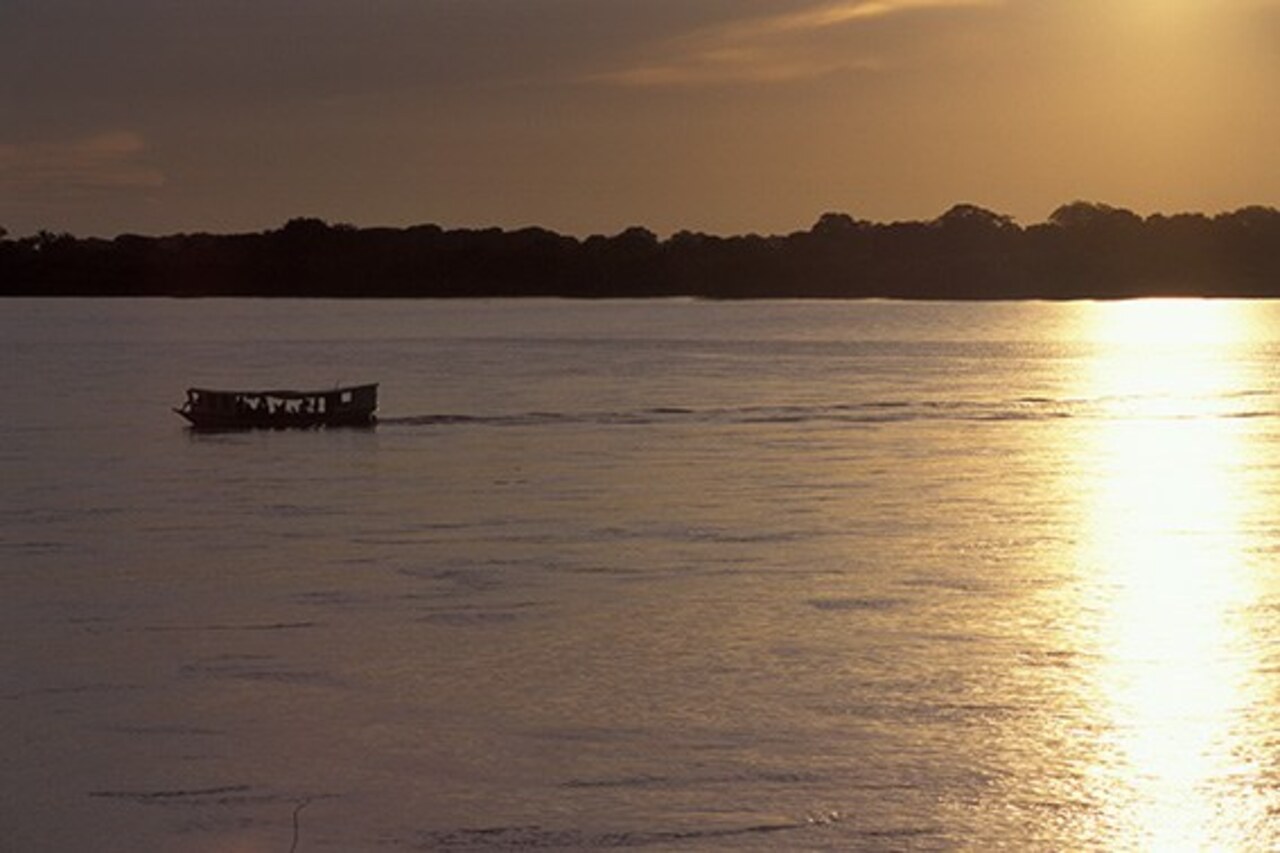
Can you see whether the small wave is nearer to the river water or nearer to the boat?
the boat

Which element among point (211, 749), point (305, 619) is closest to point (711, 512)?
point (305, 619)

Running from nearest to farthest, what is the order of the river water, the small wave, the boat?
the river water
the boat
the small wave

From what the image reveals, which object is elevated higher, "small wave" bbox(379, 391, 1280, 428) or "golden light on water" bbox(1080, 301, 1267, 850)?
"golden light on water" bbox(1080, 301, 1267, 850)

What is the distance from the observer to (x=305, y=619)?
31.5 meters

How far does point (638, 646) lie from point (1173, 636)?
7.72 metres

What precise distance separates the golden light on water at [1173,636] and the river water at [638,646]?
0.29 ft

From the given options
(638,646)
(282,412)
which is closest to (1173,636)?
(638,646)

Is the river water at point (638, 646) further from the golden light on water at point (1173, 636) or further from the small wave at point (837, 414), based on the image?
the small wave at point (837, 414)

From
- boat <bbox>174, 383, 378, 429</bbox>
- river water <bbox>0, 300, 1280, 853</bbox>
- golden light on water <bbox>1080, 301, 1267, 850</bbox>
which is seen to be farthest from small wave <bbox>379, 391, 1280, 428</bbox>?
golden light on water <bbox>1080, 301, 1267, 850</bbox>

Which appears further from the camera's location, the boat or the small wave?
the small wave

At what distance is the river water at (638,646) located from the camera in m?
21.3

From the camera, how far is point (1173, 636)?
101 ft

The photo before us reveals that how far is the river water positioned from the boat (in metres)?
7.53

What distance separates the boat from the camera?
73562 millimetres
